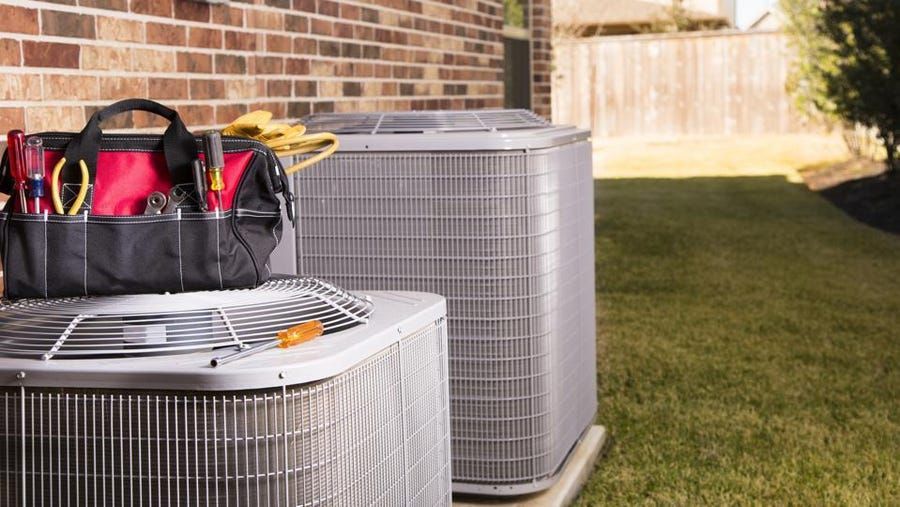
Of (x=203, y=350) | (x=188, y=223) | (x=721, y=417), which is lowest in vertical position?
(x=721, y=417)

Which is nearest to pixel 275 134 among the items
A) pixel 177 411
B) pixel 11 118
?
pixel 11 118

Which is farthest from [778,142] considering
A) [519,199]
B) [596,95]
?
[519,199]

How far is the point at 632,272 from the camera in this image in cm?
846

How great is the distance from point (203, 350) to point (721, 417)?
313 centimetres

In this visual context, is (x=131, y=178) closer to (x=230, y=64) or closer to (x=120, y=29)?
(x=120, y=29)

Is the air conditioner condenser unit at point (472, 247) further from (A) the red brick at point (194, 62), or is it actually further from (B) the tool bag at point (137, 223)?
(B) the tool bag at point (137, 223)

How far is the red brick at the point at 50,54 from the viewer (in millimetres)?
2963

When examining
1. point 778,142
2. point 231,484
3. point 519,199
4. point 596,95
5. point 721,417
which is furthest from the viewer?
point 596,95

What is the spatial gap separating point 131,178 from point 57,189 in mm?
139

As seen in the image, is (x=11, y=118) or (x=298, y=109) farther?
(x=298, y=109)

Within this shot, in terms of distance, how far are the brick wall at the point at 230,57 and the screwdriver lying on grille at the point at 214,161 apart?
84 centimetres

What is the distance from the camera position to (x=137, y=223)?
220 centimetres

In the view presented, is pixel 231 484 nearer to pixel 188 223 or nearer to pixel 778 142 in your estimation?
pixel 188 223

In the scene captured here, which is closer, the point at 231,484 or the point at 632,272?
the point at 231,484
